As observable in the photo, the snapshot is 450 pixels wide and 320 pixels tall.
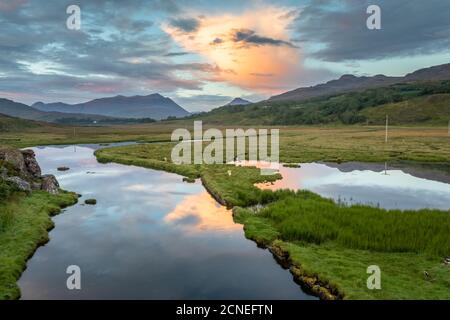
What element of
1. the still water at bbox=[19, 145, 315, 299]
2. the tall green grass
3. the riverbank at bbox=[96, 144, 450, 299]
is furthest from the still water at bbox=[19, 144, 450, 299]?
the tall green grass

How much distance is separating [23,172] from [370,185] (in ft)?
156

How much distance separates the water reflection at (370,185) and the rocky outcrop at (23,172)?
95.2ft

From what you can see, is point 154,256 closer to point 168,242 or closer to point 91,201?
point 168,242

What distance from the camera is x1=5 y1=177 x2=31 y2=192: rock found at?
42.1m

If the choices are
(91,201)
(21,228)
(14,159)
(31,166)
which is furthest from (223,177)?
(21,228)

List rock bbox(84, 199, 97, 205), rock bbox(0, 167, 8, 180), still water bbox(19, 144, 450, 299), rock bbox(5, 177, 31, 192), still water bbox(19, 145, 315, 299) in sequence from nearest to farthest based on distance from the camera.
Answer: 1. still water bbox(19, 145, 315, 299)
2. still water bbox(19, 144, 450, 299)
3. rock bbox(0, 167, 8, 180)
4. rock bbox(5, 177, 31, 192)
5. rock bbox(84, 199, 97, 205)

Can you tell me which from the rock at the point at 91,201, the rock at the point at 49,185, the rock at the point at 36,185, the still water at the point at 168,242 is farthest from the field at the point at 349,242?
the rock at the point at 36,185

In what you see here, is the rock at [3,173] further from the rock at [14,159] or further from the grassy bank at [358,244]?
the grassy bank at [358,244]

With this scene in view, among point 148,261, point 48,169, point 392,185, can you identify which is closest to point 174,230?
point 148,261

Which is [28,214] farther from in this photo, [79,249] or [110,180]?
[110,180]

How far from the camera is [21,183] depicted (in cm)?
4309

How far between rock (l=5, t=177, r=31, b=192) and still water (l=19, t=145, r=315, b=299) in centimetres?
579

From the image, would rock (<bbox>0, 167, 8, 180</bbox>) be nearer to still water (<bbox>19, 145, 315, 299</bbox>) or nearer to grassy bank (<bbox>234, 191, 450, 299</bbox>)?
still water (<bbox>19, 145, 315, 299</bbox>)
